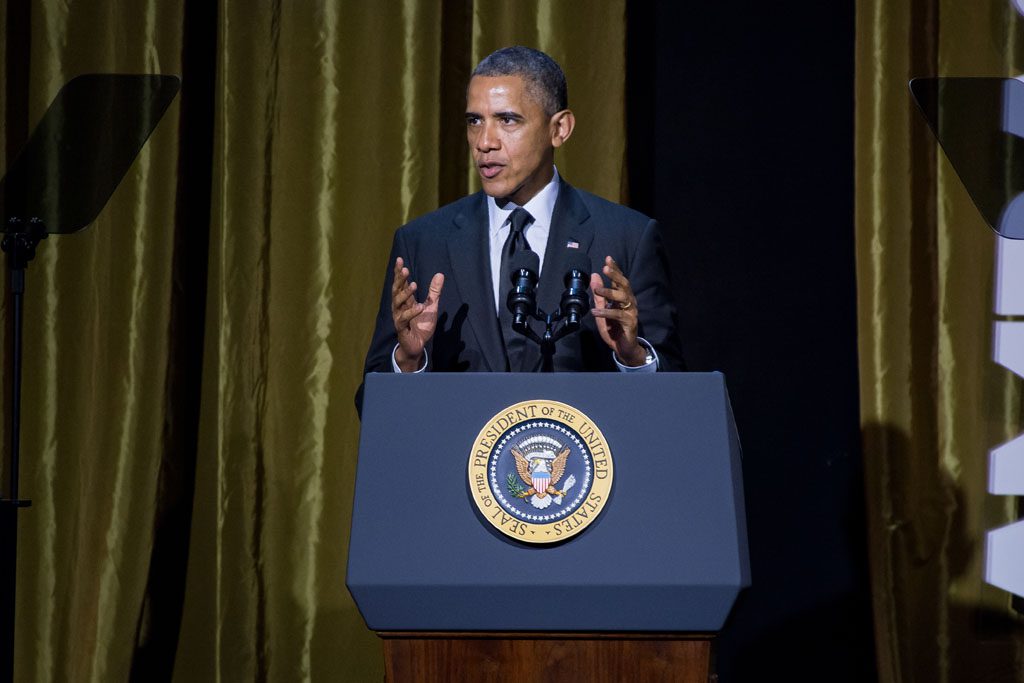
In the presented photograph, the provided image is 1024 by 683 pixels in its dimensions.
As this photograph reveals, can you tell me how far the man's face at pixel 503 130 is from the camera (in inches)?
83.4

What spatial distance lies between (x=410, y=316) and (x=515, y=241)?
0.45 meters

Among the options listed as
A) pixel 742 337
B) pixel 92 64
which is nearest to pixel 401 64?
pixel 92 64

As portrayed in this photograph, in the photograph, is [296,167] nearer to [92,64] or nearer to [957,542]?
[92,64]

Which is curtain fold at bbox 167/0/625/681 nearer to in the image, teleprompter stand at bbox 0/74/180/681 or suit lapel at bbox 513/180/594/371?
teleprompter stand at bbox 0/74/180/681

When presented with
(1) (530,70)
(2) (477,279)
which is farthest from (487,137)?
(2) (477,279)

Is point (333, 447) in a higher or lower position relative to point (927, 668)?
higher

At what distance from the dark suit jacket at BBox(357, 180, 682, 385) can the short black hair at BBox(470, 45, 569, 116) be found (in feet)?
0.56

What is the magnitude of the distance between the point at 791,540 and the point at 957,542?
0.41m

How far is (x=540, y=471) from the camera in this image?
1.49 m

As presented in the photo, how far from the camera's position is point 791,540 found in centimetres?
320

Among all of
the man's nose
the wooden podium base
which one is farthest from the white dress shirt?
the wooden podium base

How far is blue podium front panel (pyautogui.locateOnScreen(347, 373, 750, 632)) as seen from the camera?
4.75 feet

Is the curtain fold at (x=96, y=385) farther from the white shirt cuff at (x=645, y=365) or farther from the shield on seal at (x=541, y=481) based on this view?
the shield on seal at (x=541, y=481)

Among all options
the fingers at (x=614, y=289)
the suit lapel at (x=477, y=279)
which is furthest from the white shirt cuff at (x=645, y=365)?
the suit lapel at (x=477, y=279)
